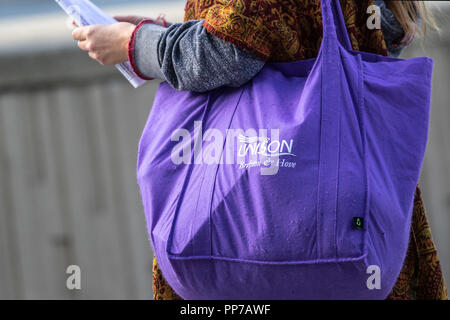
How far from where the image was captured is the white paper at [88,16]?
1.29 meters

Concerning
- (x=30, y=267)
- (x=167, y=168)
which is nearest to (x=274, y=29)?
(x=167, y=168)

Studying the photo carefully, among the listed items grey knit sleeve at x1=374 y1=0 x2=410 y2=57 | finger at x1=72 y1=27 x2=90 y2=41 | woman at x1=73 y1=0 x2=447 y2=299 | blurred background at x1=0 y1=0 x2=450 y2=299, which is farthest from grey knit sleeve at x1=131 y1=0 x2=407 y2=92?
blurred background at x1=0 y1=0 x2=450 y2=299

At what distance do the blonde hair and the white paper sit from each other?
0.61 meters

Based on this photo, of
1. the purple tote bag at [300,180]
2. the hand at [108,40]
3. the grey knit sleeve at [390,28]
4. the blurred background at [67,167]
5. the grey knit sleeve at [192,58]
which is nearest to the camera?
the purple tote bag at [300,180]

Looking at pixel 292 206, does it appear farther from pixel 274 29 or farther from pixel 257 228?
pixel 274 29

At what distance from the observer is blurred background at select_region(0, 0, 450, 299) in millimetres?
2998

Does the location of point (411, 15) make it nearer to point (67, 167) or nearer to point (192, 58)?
point (192, 58)

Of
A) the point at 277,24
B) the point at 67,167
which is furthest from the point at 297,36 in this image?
the point at 67,167

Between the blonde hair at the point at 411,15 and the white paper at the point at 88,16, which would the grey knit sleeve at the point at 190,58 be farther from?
the blonde hair at the point at 411,15

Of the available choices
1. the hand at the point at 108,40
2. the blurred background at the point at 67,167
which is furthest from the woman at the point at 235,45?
the blurred background at the point at 67,167

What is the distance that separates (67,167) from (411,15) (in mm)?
2071

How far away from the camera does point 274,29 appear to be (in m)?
1.08

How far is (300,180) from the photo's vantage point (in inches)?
38.8
